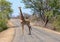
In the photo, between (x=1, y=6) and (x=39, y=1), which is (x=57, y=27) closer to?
(x=39, y=1)

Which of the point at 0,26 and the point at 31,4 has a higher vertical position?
the point at 31,4

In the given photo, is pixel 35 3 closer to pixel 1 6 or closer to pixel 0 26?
pixel 0 26

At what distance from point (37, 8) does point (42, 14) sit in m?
1.96

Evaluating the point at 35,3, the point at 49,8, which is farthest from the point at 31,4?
the point at 49,8

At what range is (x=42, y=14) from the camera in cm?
5809

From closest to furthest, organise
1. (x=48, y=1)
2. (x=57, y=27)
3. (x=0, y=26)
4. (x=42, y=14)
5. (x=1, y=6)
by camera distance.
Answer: (x=57, y=27), (x=0, y=26), (x=48, y=1), (x=42, y=14), (x=1, y=6)

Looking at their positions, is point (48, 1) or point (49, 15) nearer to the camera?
point (49, 15)

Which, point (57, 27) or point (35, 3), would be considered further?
point (35, 3)

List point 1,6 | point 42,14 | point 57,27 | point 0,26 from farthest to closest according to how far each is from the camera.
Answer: point 1,6 → point 42,14 → point 0,26 → point 57,27

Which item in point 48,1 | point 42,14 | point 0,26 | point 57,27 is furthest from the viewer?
point 42,14

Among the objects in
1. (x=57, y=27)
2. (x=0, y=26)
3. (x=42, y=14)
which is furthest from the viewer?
(x=42, y=14)

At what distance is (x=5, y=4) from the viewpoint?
74.8 m

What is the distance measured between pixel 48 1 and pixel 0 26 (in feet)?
41.4

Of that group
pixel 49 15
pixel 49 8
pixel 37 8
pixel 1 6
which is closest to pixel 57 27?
pixel 49 15
